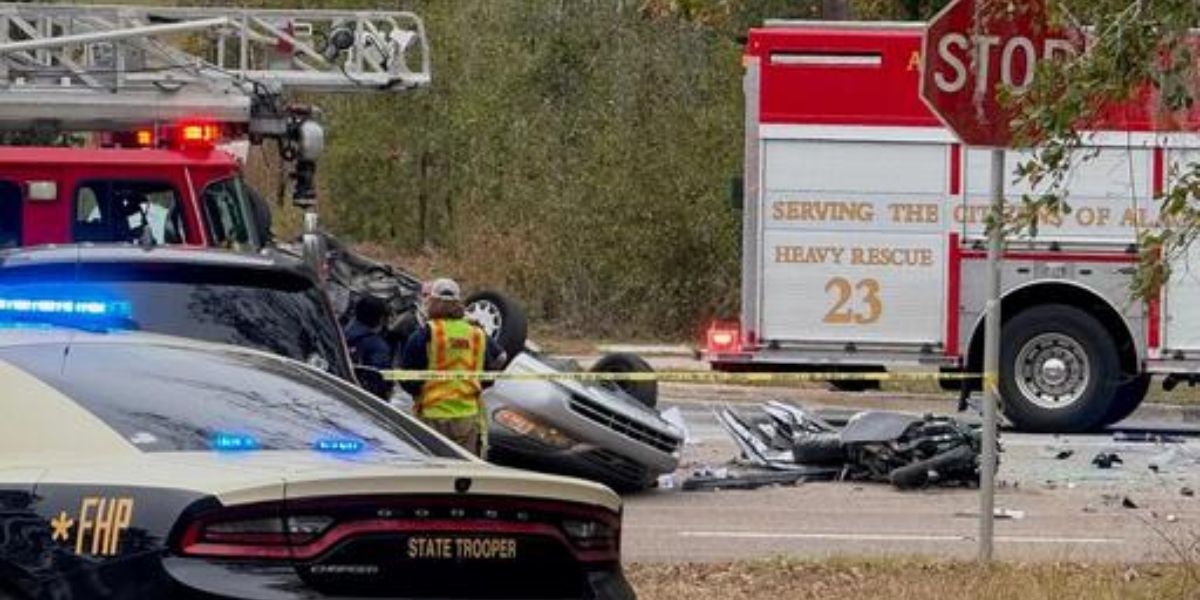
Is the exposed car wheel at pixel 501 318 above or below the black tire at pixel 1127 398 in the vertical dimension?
above

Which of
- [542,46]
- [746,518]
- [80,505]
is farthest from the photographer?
[542,46]

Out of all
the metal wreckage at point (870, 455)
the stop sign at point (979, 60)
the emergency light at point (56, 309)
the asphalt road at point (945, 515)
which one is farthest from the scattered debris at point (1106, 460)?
the emergency light at point (56, 309)

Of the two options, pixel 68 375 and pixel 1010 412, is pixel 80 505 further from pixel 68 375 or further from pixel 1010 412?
pixel 1010 412

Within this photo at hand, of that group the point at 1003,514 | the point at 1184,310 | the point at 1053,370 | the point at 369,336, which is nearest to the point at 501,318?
the point at 1053,370

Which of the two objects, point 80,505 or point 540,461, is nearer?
point 80,505

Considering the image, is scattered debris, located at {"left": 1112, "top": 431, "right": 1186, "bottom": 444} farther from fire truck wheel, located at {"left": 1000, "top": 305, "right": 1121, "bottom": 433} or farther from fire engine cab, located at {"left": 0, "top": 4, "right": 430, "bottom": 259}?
fire engine cab, located at {"left": 0, "top": 4, "right": 430, "bottom": 259}

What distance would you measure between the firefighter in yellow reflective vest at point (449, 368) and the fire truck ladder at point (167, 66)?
153 inches

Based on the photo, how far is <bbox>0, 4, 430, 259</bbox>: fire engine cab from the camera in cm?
1506

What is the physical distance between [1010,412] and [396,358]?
6.56 meters

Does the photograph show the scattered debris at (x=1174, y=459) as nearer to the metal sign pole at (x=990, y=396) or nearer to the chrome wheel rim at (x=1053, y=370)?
the chrome wheel rim at (x=1053, y=370)

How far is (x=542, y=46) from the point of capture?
34.3 meters

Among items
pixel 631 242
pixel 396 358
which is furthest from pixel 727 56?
pixel 396 358

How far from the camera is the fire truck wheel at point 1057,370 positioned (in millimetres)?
19000

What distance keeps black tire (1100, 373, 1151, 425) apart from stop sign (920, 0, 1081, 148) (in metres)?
9.31
